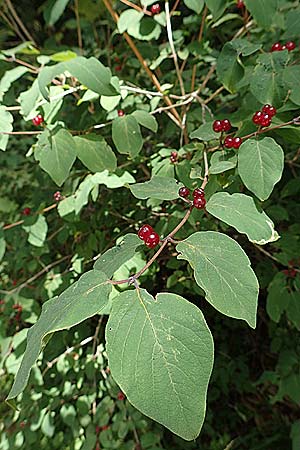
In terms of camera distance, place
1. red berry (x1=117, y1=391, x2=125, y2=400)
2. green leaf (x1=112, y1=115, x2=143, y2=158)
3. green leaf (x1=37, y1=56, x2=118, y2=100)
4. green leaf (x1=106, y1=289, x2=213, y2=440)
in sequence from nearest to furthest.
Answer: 1. green leaf (x1=106, y1=289, x2=213, y2=440)
2. green leaf (x1=37, y1=56, x2=118, y2=100)
3. green leaf (x1=112, y1=115, x2=143, y2=158)
4. red berry (x1=117, y1=391, x2=125, y2=400)

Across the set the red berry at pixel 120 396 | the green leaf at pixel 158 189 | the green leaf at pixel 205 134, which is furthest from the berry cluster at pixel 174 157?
the red berry at pixel 120 396

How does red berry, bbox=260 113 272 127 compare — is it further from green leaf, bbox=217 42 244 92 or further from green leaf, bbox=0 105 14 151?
green leaf, bbox=0 105 14 151

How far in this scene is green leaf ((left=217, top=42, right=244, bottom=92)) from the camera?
1.10 meters

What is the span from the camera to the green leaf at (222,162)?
88cm

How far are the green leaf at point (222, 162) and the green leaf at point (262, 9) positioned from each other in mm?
351

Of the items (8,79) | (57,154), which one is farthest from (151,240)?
(8,79)

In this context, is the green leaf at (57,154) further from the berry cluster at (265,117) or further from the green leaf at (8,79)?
the berry cluster at (265,117)

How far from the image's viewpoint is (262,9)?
3.47 feet

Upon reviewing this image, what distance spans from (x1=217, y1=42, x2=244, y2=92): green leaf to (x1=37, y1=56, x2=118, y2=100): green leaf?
26cm

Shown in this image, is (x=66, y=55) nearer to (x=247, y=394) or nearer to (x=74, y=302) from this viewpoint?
(x=74, y=302)

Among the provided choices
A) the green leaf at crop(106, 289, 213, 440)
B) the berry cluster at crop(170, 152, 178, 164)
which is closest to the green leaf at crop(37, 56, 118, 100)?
the berry cluster at crop(170, 152, 178, 164)

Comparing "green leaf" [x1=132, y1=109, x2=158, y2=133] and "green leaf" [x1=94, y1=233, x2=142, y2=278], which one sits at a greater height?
"green leaf" [x1=94, y1=233, x2=142, y2=278]

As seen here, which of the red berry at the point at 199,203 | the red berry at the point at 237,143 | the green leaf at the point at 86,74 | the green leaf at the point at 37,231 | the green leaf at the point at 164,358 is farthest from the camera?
the green leaf at the point at 37,231

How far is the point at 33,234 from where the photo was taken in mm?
1430
